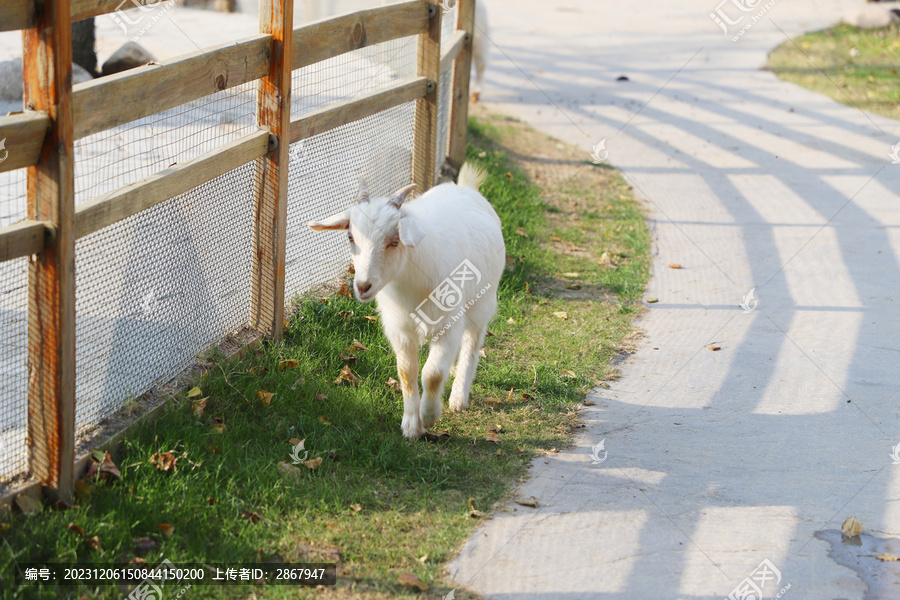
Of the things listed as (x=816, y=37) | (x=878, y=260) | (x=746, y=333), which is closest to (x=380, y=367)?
(x=746, y=333)

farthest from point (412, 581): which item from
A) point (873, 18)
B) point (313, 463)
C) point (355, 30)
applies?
point (873, 18)

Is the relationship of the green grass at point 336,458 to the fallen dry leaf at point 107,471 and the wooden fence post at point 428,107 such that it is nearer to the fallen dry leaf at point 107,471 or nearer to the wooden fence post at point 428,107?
the fallen dry leaf at point 107,471

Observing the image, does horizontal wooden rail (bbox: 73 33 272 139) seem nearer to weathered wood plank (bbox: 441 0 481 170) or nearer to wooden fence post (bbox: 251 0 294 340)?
wooden fence post (bbox: 251 0 294 340)

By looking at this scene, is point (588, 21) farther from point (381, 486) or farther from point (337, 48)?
point (381, 486)

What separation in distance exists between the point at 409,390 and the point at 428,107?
2.94 metres

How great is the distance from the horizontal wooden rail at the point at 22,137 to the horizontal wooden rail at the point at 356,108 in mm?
1899

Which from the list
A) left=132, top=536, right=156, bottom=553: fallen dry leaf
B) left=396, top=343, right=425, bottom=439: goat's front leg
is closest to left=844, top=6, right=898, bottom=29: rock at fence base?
left=396, top=343, right=425, bottom=439: goat's front leg

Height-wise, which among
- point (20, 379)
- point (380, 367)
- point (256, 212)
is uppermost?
point (256, 212)

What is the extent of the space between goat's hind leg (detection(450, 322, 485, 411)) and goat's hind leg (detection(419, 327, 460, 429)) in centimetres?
35

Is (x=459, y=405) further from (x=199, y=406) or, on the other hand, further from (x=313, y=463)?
(x=199, y=406)

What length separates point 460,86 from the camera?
826cm

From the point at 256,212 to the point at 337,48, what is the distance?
47.2 inches

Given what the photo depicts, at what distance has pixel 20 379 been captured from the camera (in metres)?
3.62

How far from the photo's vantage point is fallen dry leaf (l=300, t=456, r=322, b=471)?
13.0 ft
